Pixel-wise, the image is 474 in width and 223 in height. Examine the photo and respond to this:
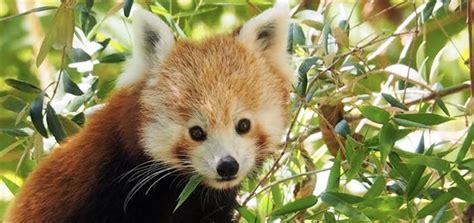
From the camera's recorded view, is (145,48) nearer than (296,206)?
No

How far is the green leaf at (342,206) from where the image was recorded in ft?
7.65

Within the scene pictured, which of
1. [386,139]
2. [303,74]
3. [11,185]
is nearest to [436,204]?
[386,139]

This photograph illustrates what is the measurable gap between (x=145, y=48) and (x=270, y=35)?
1.27ft

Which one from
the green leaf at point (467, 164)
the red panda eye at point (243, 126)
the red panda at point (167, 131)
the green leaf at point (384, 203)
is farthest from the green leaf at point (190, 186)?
the green leaf at point (467, 164)

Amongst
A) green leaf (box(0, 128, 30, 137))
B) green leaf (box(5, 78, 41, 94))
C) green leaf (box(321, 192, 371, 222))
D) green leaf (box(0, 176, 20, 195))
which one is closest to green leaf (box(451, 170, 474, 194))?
green leaf (box(321, 192, 371, 222))

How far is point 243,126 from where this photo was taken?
2832 mm

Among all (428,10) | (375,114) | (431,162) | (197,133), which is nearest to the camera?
(431,162)

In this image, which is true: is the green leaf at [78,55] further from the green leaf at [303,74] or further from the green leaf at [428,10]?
the green leaf at [428,10]

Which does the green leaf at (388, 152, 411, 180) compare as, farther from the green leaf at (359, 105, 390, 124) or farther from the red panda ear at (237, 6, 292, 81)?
the red panda ear at (237, 6, 292, 81)

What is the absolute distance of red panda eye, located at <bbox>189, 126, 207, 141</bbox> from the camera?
9.11 ft

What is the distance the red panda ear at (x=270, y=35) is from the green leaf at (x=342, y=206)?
28.8 inches

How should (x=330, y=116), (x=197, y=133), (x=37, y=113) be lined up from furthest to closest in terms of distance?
(x=330, y=116), (x=197, y=133), (x=37, y=113)

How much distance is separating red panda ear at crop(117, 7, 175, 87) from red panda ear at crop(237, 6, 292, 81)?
24cm

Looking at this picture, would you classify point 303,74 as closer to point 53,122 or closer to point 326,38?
point 326,38
